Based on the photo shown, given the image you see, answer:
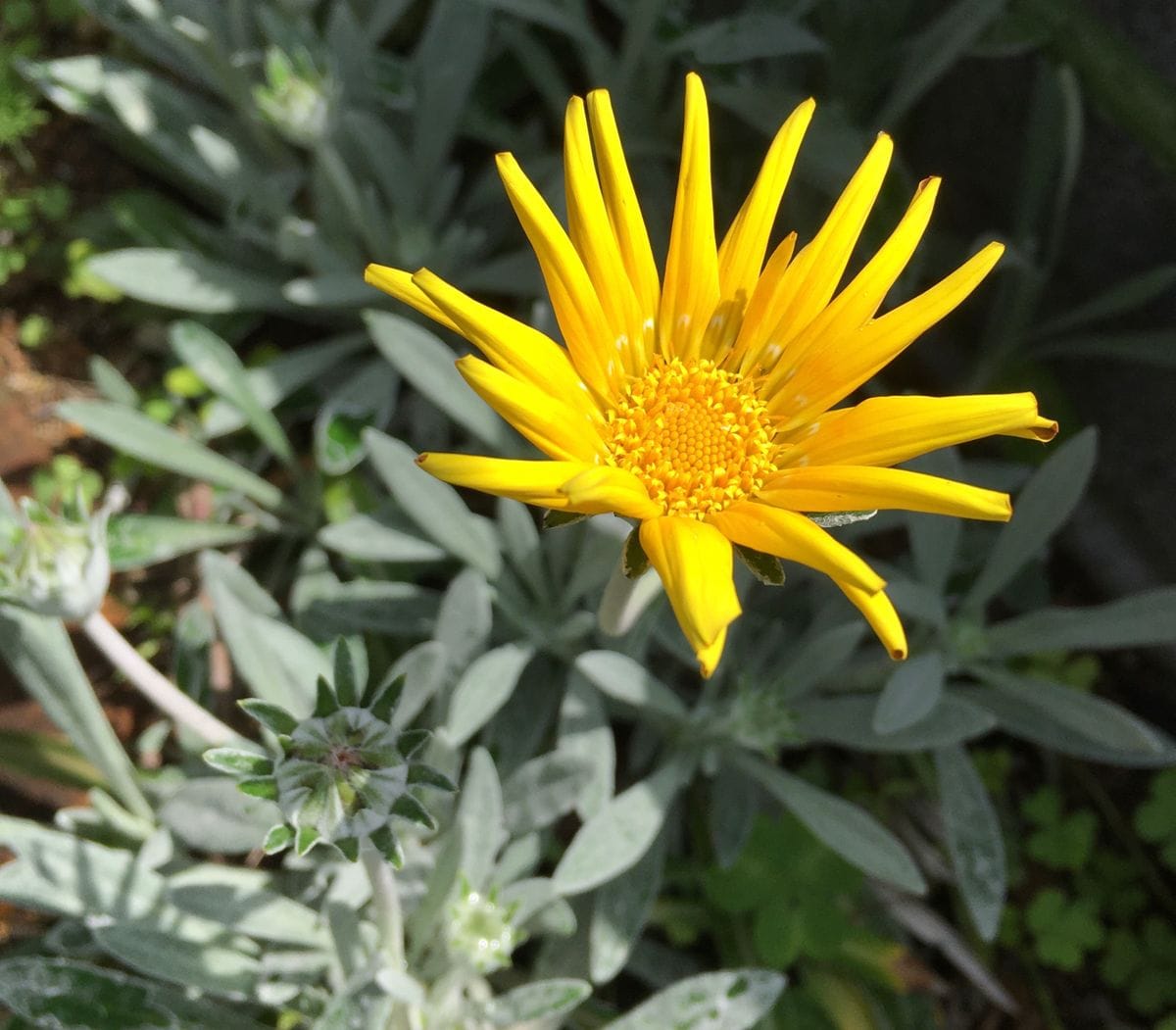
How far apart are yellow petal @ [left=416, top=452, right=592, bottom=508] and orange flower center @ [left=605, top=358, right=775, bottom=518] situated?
0.33 m

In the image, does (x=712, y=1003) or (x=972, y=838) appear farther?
(x=972, y=838)

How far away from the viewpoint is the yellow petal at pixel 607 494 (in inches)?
40.3

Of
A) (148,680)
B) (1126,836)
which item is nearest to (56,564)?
(148,680)

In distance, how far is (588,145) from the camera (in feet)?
4.15

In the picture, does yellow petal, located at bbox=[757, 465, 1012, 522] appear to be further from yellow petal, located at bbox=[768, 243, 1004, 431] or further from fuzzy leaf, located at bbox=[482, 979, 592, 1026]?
fuzzy leaf, located at bbox=[482, 979, 592, 1026]

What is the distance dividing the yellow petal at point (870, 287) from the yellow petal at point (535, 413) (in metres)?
0.28

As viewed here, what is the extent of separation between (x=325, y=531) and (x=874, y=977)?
4.23 ft

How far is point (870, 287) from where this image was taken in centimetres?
126

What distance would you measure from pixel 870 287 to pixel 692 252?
0.20 m

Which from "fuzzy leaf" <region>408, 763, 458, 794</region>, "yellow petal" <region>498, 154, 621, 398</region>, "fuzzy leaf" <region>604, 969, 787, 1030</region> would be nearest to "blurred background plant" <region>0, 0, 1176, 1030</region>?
"fuzzy leaf" <region>604, 969, 787, 1030</region>

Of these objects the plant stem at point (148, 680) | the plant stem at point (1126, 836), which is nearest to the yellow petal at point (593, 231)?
the plant stem at point (148, 680)

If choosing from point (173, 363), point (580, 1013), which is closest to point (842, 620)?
point (580, 1013)

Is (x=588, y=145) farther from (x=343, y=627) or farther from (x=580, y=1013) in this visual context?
(x=580, y=1013)

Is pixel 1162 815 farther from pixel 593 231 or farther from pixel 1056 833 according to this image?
pixel 593 231
